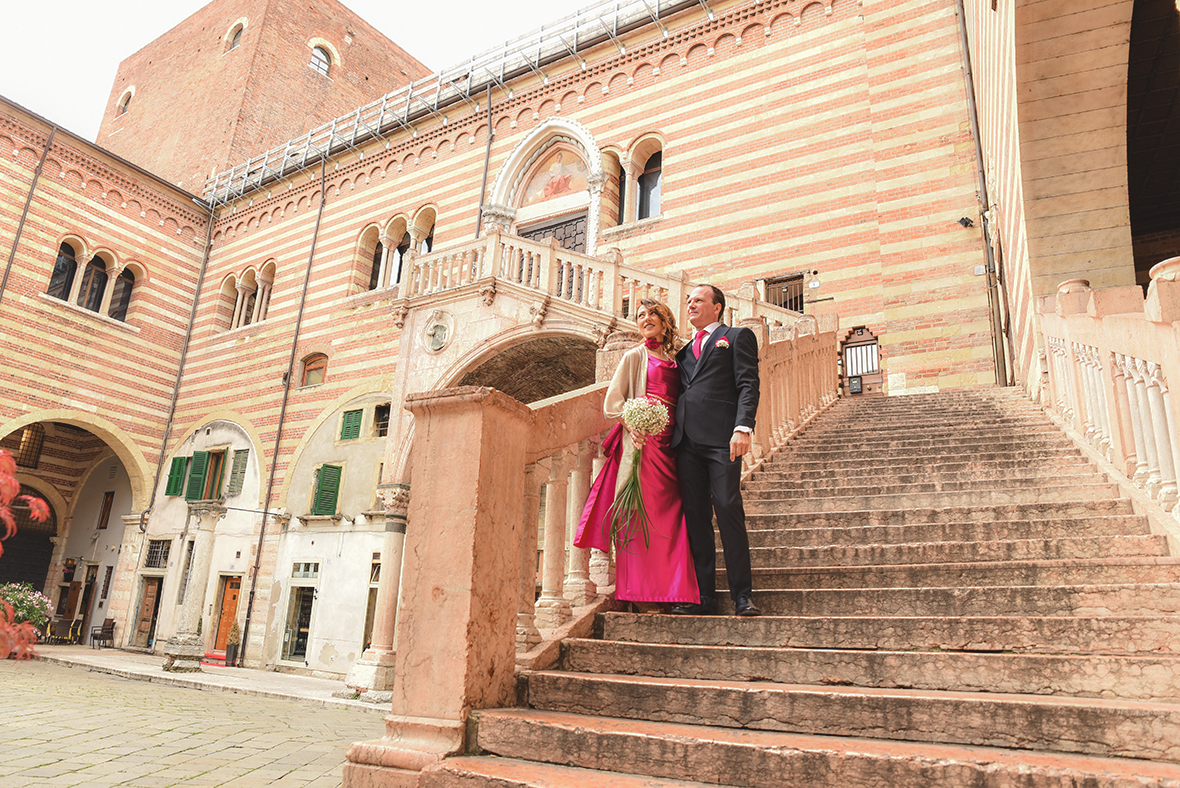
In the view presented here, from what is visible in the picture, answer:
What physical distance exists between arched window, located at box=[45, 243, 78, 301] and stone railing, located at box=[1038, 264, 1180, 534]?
22676mm

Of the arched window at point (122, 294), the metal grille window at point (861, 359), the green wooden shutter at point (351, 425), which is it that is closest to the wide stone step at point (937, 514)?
the metal grille window at point (861, 359)

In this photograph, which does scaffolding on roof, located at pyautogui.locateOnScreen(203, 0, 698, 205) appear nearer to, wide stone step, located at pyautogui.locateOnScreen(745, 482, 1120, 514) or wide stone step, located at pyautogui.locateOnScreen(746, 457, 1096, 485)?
wide stone step, located at pyautogui.locateOnScreen(746, 457, 1096, 485)

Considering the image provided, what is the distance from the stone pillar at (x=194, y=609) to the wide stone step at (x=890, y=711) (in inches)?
481

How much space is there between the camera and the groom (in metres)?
3.61

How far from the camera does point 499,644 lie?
304cm

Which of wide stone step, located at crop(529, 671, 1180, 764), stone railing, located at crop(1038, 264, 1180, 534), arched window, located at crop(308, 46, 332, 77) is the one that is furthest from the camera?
arched window, located at crop(308, 46, 332, 77)

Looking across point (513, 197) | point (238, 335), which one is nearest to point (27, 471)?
point (238, 335)

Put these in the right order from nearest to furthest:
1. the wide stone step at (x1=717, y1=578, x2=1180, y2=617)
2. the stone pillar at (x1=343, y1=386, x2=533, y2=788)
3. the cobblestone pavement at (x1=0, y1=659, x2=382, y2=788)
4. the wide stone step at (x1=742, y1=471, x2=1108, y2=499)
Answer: the stone pillar at (x1=343, y1=386, x2=533, y2=788)
the wide stone step at (x1=717, y1=578, x2=1180, y2=617)
the cobblestone pavement at (x1=0, y1=659, x2=382, y2=788)
the wide stone step at (x1=742, y1=471, x2=1108, y2=499)

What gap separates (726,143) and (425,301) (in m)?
6.70

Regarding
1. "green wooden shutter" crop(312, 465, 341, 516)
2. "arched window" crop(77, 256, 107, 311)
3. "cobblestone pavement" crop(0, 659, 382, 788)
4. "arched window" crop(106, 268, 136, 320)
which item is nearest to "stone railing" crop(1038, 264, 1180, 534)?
"cobblestone pavement" crop(0, 659, 382, 788)

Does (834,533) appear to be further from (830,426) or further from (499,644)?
(830,426)

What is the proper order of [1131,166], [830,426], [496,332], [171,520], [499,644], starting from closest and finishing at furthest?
[499,644] < [830,426] < [1131,166] < [496,332] < [171,520]

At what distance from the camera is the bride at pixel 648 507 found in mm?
3756

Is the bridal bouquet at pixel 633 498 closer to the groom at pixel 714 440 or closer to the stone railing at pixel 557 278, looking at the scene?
the groom at pixel 714 440
